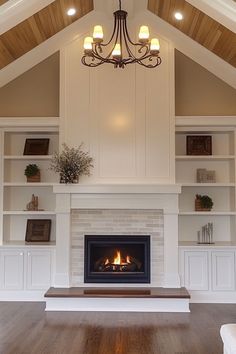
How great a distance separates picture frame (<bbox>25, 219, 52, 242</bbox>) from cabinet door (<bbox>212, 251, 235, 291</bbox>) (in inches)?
106

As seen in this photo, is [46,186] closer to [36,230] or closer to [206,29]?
[36,230]

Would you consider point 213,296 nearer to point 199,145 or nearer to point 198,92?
point 199,145

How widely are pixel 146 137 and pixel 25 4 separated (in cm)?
250

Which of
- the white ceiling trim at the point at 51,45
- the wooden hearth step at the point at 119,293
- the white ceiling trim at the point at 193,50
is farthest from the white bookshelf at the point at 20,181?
the white ceiling trim at the point at 193,50

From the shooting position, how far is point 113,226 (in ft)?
19.8

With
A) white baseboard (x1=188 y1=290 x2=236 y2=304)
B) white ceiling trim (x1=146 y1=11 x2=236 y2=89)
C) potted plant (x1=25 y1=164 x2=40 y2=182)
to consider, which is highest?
white ceiling trim (x1=146 y1=11 x2=236 y2=89)

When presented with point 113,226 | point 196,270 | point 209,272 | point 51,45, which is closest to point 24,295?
point 113,226

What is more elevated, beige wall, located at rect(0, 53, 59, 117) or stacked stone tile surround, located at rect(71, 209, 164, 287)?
beige wall, located at rect(0, 53, 59, 117)

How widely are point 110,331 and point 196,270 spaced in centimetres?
188

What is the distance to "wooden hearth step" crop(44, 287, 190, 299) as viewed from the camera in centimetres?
543

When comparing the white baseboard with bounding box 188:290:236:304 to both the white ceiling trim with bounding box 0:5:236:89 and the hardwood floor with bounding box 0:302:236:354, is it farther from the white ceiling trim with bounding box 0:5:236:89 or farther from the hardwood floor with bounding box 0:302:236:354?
the white ceiling trim with bounding box 0:5:236:89

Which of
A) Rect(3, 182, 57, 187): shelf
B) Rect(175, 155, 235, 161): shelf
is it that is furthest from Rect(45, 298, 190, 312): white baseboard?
Rect(175, 155, 235, 161): shelf

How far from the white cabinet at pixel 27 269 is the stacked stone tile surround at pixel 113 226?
0.40m

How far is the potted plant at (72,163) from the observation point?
586cm
